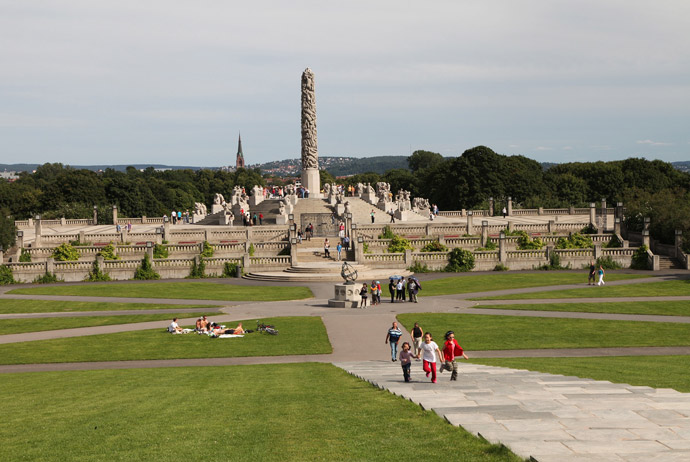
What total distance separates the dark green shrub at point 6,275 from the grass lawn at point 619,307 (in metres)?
36.4

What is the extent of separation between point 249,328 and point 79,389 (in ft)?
46.6

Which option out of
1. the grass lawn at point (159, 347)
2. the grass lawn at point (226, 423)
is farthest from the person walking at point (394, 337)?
the grass lawn at point (159, 347)

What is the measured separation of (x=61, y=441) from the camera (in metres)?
13.3

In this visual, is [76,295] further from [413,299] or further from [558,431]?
[558,431]

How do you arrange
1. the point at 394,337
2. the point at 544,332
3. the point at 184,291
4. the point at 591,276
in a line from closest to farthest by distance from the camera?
the point at 394,337
the point at 544,332
the point at 591,276
the point at 184,291

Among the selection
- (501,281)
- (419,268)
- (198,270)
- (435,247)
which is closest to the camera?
(501,281)

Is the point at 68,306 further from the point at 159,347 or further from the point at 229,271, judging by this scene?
the point at 229,271

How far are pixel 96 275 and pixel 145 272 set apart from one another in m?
3.71

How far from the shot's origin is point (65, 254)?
60969 millimetres

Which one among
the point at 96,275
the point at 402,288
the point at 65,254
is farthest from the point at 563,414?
the point at 65,254

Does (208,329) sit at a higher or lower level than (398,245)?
lower

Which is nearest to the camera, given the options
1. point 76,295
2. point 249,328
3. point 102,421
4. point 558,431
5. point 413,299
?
point 558,431

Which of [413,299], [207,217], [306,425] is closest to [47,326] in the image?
[413,299]

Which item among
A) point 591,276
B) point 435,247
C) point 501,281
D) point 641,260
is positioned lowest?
point 501,281
